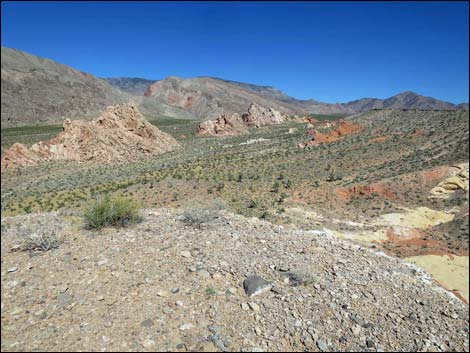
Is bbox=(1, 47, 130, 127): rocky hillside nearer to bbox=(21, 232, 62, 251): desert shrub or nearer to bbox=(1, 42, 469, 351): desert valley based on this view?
bbox=(1, 42, 469, 351): desert valley

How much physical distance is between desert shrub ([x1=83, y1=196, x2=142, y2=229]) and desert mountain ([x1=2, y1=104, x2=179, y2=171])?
88.9 feet

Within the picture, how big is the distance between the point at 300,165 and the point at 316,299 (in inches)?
810

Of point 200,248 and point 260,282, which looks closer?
point 260,282

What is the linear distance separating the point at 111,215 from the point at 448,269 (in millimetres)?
11478

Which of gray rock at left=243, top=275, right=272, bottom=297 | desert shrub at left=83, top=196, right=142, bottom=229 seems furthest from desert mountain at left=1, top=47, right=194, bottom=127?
gray rock at left=243, top=275, right=272, bottom=297

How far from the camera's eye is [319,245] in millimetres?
9445

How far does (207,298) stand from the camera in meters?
6.14

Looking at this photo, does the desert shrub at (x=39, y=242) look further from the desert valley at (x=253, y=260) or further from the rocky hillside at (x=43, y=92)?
the rocky hillside at (x=43, y=92)

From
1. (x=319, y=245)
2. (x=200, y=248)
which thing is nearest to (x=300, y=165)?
(x=319, y=245)

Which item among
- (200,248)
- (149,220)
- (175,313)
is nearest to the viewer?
(175,313)

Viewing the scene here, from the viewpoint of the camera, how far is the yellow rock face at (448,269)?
35.2ft

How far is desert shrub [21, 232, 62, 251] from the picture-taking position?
719cm

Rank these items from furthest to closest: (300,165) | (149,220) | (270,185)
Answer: (300,165), (270,185), (149,220)

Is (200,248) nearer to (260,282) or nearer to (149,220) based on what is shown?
(260,282)
